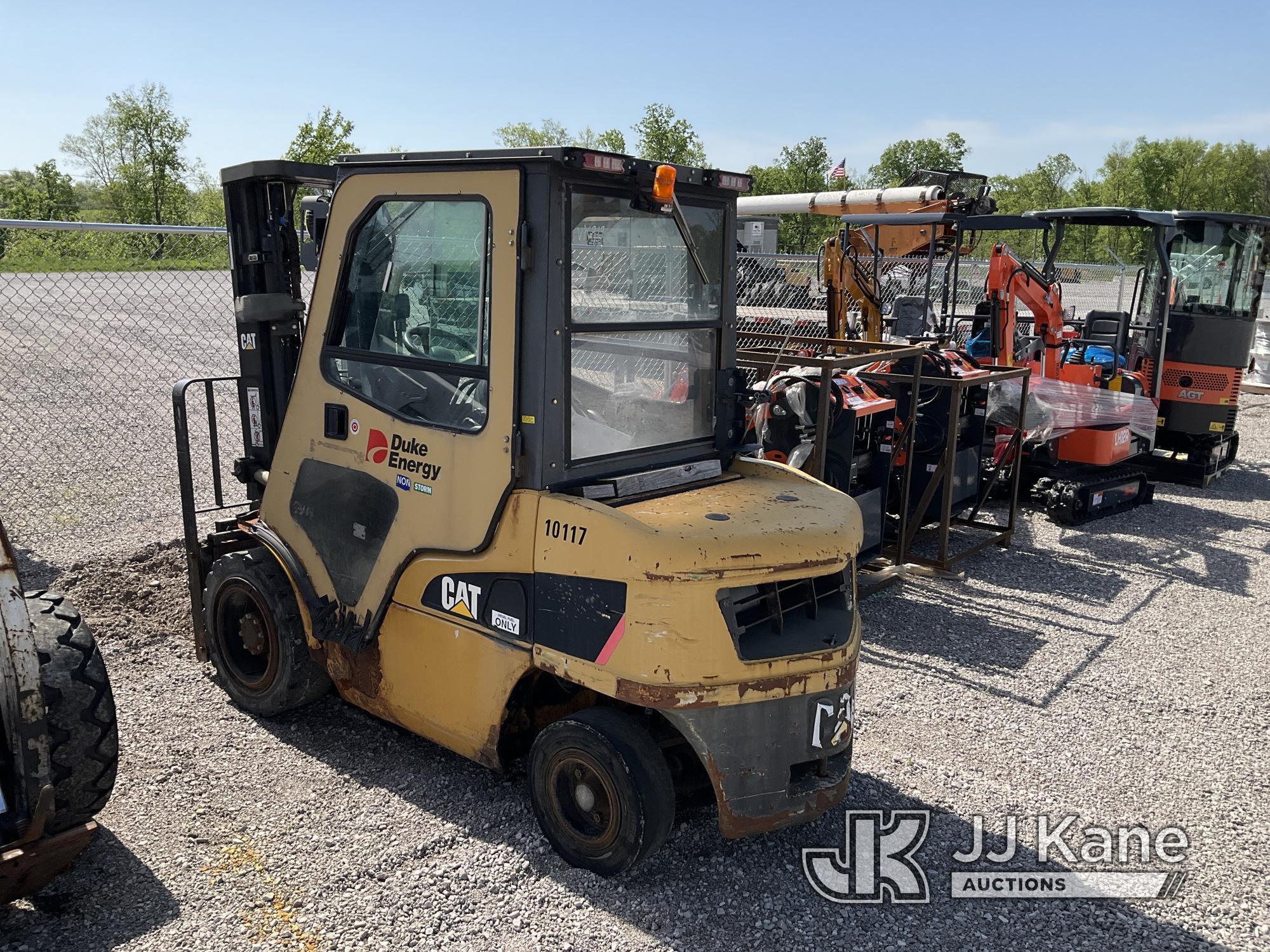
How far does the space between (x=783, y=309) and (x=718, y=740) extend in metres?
17.2

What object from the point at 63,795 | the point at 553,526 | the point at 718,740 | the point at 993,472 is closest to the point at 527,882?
the point at 718,740

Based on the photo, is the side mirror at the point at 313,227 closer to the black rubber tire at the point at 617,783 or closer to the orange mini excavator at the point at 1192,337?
the black rubber tire at the point at 617,783

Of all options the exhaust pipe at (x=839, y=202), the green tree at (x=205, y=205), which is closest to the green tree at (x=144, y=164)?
the green tree at (x=205, y=205)

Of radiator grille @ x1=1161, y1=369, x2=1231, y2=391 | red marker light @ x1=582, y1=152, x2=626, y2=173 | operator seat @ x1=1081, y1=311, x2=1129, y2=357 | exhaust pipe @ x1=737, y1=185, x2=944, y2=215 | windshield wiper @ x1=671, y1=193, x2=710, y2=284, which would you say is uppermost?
exhaust pipe @ x1=737, y1=185, x2=944, y2=215

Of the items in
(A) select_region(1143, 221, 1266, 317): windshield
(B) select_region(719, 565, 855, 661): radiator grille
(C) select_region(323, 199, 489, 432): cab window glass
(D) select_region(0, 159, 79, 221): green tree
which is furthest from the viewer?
(D) select_region(0, 159, 79, 221): green tree

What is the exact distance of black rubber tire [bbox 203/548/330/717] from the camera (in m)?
4.21

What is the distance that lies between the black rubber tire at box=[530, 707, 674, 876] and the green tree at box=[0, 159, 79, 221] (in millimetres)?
30110

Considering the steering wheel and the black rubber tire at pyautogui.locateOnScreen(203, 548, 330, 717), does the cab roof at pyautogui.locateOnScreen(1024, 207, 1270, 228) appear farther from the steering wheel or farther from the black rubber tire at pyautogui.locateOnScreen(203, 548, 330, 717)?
the black rubber tire at pyautogui.locateOnScreen(203, 548, 330, 717)

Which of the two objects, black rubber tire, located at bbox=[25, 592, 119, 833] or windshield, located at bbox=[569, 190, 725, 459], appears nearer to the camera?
black rubber tire, located at bbox=[25, 592, 119, 833]

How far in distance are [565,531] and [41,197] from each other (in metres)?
39.5

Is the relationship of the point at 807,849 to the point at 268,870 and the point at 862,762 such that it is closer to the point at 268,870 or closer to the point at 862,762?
the point at 862,762

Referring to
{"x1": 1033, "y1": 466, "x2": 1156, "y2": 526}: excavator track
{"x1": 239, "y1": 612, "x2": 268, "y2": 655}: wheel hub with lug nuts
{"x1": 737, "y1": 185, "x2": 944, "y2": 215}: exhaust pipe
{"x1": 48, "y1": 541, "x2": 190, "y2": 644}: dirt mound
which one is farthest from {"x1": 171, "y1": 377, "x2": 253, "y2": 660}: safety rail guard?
{"x1": 1033, "y1": 466, "x2": 1156, "y2": 526}: excavator track

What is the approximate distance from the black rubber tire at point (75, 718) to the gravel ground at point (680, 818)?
37 cm

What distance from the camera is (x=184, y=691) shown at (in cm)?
470
